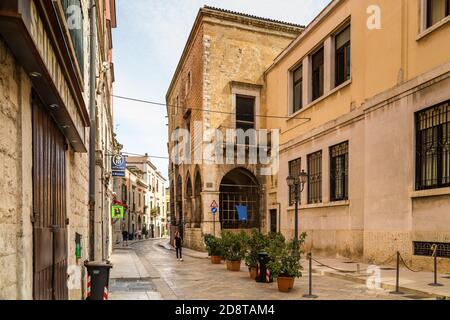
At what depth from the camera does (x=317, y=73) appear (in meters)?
20.5

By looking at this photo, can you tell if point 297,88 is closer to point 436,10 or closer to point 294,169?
point 294,169

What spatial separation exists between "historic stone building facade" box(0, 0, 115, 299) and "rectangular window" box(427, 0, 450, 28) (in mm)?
11026

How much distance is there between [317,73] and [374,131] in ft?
22.0

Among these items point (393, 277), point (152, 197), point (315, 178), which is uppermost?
point (315, 178)

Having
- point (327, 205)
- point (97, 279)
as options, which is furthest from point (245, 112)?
point (97, 279)

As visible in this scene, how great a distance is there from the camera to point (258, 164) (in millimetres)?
25734

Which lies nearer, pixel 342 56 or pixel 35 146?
pixel 35 146

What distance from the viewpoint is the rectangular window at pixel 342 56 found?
17781mm

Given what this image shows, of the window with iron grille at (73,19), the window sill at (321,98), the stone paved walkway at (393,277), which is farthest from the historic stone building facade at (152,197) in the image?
the window with iron grille at (73,19)

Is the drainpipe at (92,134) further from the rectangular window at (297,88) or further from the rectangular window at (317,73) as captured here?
the rectangular window at (297,88)

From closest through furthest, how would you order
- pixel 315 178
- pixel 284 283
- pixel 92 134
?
pixel 92 134 → pixel 284 283 → pixel 315 178

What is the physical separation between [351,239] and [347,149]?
152 inches

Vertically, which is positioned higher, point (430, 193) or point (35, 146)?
point (35, 146)
